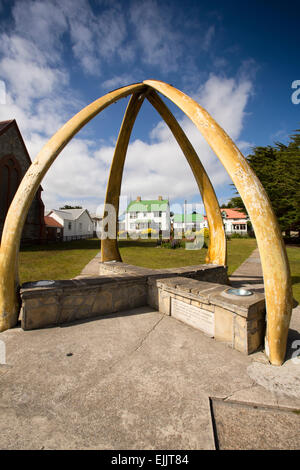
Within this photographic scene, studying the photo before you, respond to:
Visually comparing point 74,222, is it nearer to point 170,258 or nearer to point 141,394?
point 170,258

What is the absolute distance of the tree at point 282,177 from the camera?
19786 millimetres

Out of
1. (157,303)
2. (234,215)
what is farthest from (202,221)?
(157,303)

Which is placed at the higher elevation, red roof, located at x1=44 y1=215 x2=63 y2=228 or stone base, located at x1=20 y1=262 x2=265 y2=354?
red roof, located at x1=44 y1=215 x2=63 y2=228

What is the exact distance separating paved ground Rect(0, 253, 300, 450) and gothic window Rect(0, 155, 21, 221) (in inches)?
736

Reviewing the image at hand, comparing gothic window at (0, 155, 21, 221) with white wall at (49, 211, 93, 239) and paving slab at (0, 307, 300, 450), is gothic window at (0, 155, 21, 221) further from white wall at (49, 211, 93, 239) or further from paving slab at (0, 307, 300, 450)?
paving slab at (0, 307, 300, 450)

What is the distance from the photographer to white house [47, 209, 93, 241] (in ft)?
119

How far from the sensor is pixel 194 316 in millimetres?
4160

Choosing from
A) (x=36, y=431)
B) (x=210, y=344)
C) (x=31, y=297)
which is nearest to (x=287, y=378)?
(x=210, y=344)

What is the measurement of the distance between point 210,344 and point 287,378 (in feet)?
3.64

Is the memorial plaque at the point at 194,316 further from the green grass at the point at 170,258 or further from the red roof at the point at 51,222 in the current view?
the red roof at the point at 51,222

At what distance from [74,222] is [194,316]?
38857 mm

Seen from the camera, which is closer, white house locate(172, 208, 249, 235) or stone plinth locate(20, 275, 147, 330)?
stone plinth locate(20, 275, 147, 330)

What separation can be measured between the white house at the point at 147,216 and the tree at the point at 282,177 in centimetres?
1652

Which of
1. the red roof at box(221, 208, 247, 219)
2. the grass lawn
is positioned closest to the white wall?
the grass lawn
